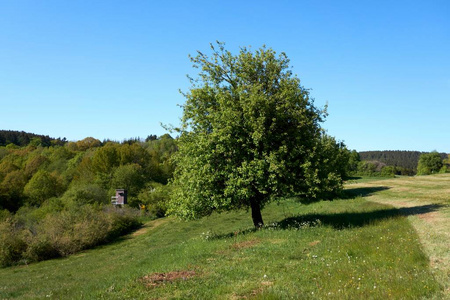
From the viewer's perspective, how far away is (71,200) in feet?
202

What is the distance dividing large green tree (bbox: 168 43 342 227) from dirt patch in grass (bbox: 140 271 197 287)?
8181mm

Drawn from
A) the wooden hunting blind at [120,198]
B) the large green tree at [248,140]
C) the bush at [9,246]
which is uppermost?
the large green tree at [248,140]

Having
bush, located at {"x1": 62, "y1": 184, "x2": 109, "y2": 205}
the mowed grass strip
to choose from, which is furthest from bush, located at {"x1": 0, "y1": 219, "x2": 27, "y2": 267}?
the mowed grass strip

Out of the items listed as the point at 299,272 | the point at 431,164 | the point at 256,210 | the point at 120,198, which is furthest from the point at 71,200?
the point at 431,164

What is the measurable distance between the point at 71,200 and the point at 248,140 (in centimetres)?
5117

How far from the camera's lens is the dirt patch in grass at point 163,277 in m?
11.6

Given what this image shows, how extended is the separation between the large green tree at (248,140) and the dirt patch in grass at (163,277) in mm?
8181

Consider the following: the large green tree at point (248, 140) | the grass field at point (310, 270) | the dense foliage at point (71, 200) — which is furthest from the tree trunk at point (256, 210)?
the dense foliage at point (71, 200)

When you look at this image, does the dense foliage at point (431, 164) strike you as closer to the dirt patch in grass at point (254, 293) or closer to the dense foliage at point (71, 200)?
the dense foliage at point (71, 200)

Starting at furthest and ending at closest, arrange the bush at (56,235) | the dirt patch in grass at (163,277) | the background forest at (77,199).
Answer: the background forest at (77,199)
the bush at (56,235)
the dirt patch in grass at (163,277)

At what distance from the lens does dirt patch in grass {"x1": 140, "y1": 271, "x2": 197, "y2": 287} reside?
11610mm

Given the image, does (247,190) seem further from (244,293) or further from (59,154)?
(59,154)

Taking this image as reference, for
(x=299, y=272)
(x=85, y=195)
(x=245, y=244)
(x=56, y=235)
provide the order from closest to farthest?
(x=299, y=272) < (x=245, y=244) < (x=56, y=235) < (x=85, y=195)

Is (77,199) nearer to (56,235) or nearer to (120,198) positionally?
(120,198)
